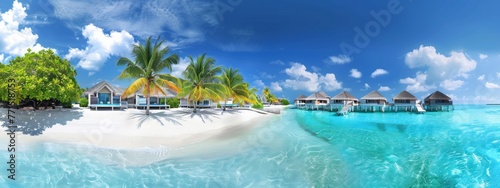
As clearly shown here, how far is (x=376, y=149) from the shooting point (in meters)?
12.3

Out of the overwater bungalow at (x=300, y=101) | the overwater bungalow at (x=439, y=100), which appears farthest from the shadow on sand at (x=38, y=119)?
the overwater bungalow at (x=300, y=101)

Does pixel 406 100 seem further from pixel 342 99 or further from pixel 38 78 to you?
pixel 38 78

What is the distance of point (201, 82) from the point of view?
22.8m

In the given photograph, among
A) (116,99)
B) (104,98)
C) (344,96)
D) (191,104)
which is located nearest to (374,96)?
(344,96)

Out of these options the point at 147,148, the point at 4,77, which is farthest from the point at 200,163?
the point at 4,77

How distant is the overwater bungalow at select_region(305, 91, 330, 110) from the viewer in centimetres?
5653

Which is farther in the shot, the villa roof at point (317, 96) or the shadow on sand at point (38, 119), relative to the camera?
the villa roof at point (317, 96)

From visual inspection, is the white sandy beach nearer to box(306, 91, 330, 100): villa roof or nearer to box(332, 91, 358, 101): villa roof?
box(332, 91, 358, 101): villa roof

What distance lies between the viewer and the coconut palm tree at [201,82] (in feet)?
70.4

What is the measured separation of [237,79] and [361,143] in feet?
59.4

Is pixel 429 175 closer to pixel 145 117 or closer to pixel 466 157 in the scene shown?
pixel 466 157

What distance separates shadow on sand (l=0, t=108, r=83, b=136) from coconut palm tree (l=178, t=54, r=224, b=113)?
8.38 metres

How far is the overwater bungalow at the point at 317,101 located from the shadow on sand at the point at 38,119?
4886 centimetres

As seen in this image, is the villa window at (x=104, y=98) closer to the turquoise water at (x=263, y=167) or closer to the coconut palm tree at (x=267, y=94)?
the turquoise water at (x=263, y=167)
